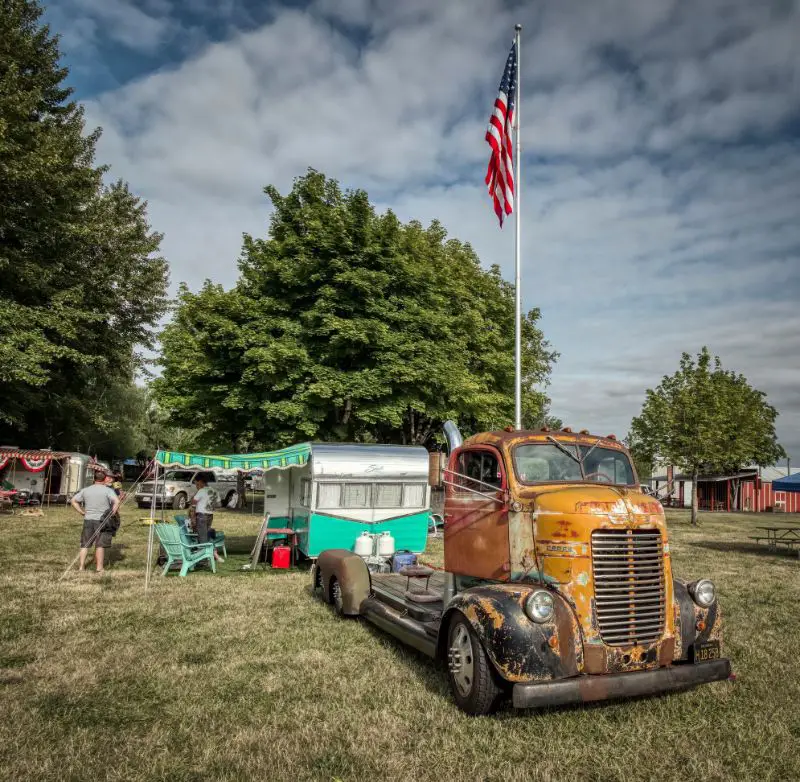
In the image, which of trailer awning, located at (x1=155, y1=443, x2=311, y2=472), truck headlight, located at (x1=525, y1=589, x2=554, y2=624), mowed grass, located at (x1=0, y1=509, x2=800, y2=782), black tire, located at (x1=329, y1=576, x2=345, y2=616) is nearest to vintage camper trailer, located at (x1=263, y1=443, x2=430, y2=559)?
trailer awning, located at (x1=155, y1=443, x2=311, y2=472)

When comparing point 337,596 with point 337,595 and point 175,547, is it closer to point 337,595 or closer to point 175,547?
point 337,595

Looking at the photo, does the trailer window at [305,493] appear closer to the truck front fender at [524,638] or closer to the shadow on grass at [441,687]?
the shadow on grass at [441,687]

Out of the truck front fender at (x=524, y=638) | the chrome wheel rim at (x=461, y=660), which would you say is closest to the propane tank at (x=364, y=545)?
the chrome wheel rim at (x=461, y=660)

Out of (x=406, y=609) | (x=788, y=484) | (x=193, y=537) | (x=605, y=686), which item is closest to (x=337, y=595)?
(x=406, y=609)

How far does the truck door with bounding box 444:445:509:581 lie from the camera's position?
602 centimetres

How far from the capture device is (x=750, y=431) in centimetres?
3681

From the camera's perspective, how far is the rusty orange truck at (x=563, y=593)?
477cm

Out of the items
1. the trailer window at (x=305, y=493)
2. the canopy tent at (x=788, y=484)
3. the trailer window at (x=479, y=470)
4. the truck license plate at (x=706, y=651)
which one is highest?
the trailer window at (x=479, y=470)

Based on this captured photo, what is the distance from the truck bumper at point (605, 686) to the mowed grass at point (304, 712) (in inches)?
14.1

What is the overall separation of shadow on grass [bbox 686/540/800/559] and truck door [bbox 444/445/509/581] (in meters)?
14.9

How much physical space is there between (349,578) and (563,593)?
4.04 m

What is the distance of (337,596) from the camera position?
29.4ft

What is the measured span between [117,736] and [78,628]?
12.0 ft

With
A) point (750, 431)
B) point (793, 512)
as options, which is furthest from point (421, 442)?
point (793, 512)
